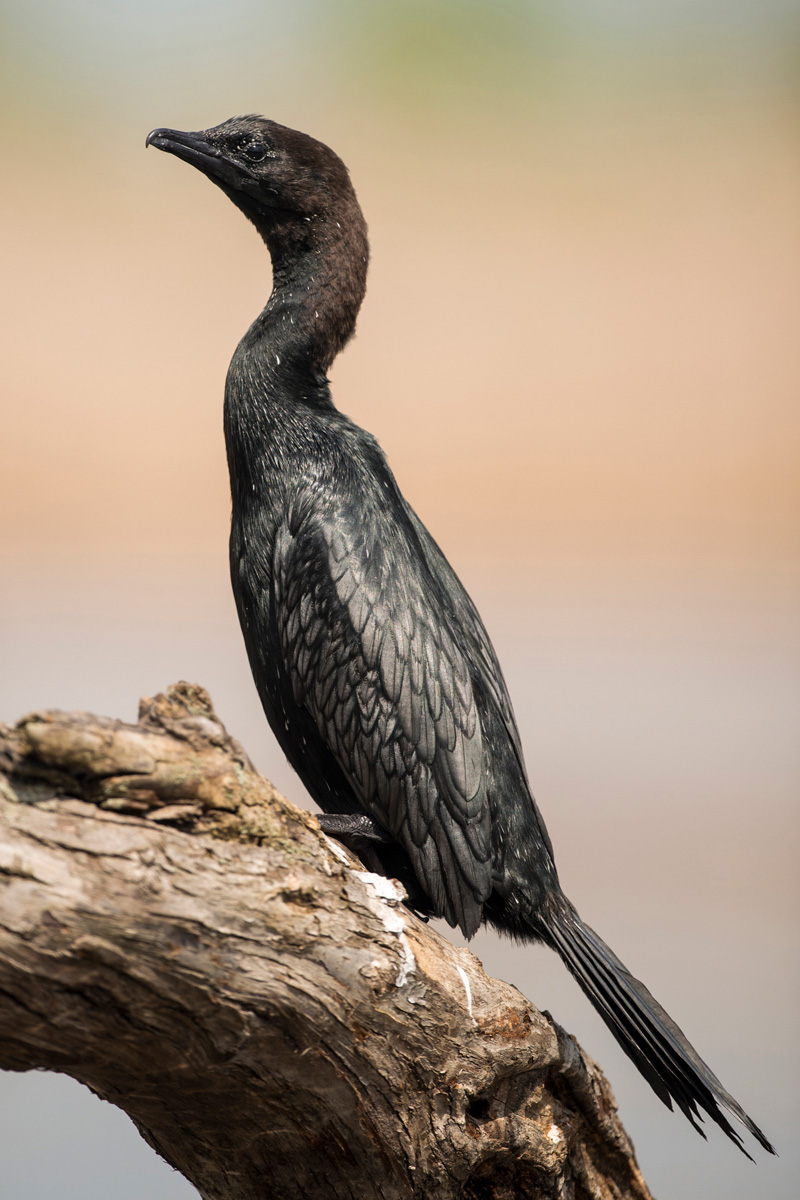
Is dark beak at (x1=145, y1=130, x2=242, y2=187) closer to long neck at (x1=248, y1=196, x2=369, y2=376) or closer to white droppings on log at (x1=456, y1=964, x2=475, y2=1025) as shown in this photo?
long neck at (x1=248, y1=196, x2=369, y2=376)

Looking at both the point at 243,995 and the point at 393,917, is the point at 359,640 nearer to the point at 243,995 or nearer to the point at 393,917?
the point at 393,917

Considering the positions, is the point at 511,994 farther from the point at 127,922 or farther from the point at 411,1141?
the point at 127,922

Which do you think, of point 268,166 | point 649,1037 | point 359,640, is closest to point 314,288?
point 268,166

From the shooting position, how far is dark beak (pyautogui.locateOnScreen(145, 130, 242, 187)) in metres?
3.44

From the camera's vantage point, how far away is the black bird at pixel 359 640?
2.89 m

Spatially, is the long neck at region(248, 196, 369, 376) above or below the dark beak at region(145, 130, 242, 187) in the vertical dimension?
below

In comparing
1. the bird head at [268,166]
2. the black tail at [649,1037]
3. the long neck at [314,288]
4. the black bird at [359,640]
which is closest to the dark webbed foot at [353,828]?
the black bird at [359,640]

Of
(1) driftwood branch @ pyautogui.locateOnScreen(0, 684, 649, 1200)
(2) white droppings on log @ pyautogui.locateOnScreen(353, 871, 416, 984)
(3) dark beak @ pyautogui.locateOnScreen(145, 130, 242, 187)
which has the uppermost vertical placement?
(3) dark beak @ pyautogui.locateOnScreen(145, 130, 242, 187)

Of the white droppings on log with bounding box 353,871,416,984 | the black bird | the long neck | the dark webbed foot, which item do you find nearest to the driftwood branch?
the white droppings on log with bounding box 353,871,416,984

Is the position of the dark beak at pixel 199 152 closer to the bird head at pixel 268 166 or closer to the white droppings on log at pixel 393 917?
the bird head at pixel 268 166

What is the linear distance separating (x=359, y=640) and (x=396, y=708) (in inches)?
8.5

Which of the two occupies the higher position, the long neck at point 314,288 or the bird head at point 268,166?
the bird head at point 268,166

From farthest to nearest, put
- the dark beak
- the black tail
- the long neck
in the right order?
the dark beak
the long neck
the black tail

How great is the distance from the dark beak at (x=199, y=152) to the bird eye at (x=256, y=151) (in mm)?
62
